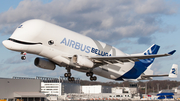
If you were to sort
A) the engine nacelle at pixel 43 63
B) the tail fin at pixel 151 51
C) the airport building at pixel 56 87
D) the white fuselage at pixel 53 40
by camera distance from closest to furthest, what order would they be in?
the white fuselage at pixel 53 40, the engine nacelle at pixel 43 63, the tail fin at pixel 151 51, the airport building at pixel 56 87

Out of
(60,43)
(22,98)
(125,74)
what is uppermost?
(60,43)

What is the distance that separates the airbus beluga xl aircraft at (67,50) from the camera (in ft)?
114

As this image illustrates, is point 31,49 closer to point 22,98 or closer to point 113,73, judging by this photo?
point 113,73

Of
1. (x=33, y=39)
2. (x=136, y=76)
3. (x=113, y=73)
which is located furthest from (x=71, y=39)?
(x=136, y=76)

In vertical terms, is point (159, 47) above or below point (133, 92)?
above

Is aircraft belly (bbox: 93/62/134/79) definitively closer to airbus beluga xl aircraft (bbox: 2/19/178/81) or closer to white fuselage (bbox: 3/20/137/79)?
airbus beluga xl aircraft (bbox: 2/19/178/81)

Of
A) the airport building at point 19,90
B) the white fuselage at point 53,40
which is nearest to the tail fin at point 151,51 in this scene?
the white fuselage at point 53,40

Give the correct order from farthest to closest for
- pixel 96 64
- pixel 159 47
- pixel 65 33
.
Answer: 1. pixel 159 47
2. pixel 96 64
3. pixel 65 33

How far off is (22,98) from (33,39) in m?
29.6

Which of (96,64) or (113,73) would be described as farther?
(113,73)

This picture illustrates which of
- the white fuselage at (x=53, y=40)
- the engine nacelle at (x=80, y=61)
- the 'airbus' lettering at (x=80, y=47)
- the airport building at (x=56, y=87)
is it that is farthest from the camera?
the airport building at (x=56, y=87)

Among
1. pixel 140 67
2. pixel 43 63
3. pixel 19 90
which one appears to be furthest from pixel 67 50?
pixel 19 90

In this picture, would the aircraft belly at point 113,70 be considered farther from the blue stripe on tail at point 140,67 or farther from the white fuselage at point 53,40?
the white fuselage at point 53,40

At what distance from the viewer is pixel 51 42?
35688 mm
